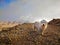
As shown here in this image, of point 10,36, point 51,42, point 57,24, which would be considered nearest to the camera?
point 51,42

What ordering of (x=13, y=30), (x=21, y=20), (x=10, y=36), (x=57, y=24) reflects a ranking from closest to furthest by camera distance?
(x=10, y=36)
(x=13, y=30)
(x=57, y=24)
(x=21, y=20)

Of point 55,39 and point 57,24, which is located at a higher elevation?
point 57,24

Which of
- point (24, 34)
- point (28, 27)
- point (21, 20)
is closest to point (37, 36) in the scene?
point (24, 34)

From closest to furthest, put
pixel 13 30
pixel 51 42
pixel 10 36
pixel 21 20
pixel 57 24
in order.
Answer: pixel 51 42
pixel 10 36
pixel 13 30
pixel 57 24
pixel 21 20

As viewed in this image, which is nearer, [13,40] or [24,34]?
[13,40]

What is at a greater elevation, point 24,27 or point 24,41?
point 24,27

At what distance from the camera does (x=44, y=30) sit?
19.4 ft

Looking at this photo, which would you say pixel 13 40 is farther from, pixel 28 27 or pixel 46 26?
pixel 46 26

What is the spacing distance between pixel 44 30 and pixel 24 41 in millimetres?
1124

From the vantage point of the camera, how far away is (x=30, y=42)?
4.98 meters

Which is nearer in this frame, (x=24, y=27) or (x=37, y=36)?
(x=37, y=36)

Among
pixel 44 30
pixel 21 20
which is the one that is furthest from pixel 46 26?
pixel 21 20

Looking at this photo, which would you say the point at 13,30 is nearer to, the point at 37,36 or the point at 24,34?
the point at 24,34

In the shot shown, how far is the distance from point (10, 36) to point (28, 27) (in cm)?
98
